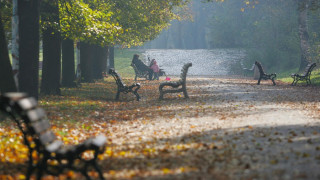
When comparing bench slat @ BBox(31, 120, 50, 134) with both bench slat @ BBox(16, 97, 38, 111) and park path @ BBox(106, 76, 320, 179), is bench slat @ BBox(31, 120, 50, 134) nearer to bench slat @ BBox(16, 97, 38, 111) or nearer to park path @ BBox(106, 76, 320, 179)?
bench slat @ BBox(16, 97, 38, 111)

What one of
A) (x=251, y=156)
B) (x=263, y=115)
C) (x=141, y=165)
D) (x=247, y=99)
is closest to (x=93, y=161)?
(x=141, y=165)

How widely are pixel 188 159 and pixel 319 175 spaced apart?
6.82 feet

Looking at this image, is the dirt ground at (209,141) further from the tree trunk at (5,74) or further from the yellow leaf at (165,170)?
the tree trunk at (5,74)

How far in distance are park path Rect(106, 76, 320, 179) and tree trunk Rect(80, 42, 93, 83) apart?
10.9 meters

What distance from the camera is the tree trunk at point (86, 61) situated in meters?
25.8

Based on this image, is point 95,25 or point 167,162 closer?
point 167,162

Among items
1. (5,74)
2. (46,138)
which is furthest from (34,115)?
(5,74)

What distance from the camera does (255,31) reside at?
57906mm

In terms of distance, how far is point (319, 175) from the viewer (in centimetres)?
580

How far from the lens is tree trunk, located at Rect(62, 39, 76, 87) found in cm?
2181

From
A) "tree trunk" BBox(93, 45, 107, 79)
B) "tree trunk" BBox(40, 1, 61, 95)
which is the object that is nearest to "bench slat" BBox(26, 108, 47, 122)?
"tree trunk" BBox(40, 1, 61, 95)

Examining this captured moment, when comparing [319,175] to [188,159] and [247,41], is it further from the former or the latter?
[247,41]

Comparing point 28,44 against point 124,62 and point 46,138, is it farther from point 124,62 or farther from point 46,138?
point 124,62

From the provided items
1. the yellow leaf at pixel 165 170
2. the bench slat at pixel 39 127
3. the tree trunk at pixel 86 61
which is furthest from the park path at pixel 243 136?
the tree trunk at pixel 86 61
